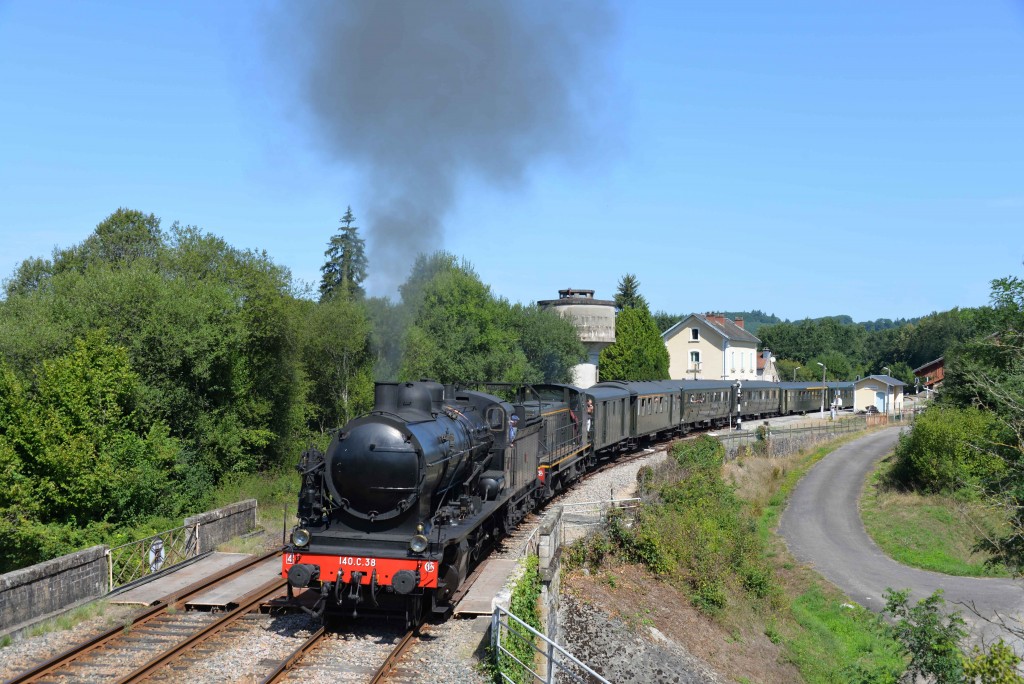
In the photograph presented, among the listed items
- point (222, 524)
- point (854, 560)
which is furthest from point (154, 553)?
point (854, 560)

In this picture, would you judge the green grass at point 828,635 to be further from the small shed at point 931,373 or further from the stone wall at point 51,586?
the small shed at point 931,373

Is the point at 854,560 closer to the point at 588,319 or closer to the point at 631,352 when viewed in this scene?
the point at 588,319

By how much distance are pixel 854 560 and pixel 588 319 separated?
106ft

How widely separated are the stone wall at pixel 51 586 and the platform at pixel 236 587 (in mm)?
1811

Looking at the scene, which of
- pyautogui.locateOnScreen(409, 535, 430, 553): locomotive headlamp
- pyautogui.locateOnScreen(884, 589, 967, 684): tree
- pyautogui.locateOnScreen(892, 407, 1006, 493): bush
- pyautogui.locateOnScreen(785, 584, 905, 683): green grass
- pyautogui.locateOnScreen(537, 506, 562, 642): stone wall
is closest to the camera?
pyautogui.locateOnScreen(409, 535, 430, 553): locomotive headlamp

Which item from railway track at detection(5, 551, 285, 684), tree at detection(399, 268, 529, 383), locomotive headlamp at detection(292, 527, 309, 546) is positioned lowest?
railway track at detection(5, 551, 285, 684)

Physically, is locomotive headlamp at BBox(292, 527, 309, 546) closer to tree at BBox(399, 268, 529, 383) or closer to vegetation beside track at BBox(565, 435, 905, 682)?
vegetation beside track at BBox(565, 435, 905, 682)

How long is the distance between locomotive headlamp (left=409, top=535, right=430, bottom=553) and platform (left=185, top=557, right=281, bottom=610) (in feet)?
12.4

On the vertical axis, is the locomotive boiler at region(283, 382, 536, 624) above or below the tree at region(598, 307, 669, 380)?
below

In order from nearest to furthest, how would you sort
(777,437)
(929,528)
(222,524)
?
(222,524), (929,528), (777,437)

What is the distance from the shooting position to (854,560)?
2786cm

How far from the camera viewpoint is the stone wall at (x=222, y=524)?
16781 mm

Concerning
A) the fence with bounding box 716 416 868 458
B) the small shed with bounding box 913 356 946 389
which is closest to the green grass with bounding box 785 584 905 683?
the fence with bounding box 716 416 868 458

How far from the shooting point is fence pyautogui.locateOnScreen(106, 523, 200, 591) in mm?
14695
